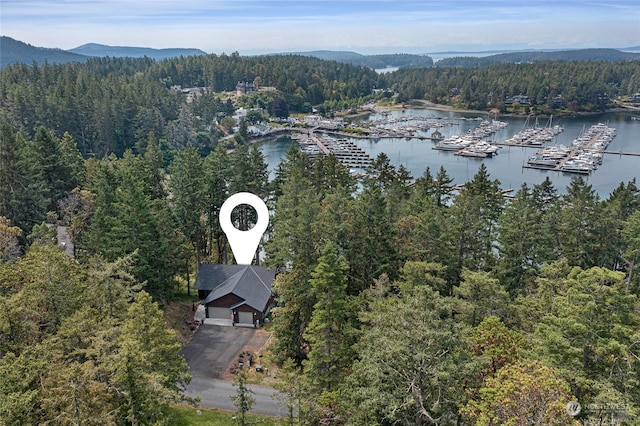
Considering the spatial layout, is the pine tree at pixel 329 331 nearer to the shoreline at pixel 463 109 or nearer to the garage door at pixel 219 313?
the garage door at pixel 219 313

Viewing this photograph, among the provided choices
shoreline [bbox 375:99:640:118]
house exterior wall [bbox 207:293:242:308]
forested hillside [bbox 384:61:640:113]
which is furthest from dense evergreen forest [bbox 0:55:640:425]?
forested hillside [bbox 384:61:640:113]

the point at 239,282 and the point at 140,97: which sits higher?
the point at 140,97

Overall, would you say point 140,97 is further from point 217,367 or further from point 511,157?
point 217,367

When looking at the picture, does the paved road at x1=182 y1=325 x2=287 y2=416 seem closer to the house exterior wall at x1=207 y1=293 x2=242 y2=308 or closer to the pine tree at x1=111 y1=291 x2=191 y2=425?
the house exterior wall at x1=207 y1=293 x2=242 y2=308

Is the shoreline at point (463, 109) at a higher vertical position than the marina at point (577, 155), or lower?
higher

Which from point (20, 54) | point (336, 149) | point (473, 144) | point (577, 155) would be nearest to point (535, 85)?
point (473, 144)

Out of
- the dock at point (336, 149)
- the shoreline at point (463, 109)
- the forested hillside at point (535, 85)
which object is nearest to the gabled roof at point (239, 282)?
the dock at point (336, 149)
